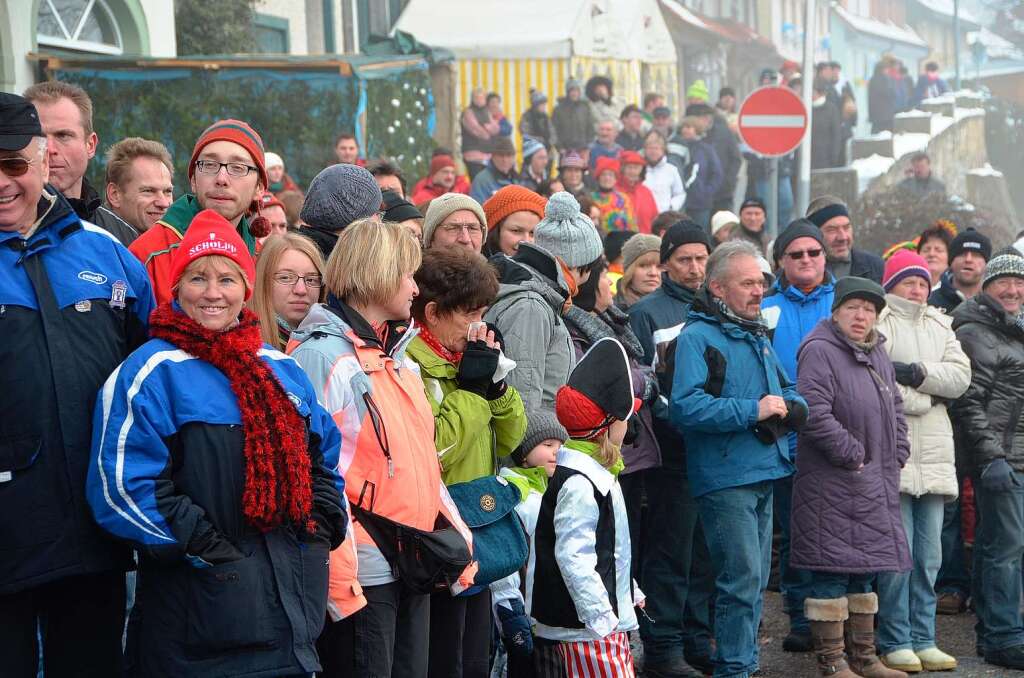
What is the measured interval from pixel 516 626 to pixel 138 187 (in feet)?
7.80

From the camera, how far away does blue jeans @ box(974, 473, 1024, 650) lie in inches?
295

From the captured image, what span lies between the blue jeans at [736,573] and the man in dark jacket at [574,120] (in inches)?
510

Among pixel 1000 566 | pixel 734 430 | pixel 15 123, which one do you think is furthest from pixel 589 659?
pixel 1000 566

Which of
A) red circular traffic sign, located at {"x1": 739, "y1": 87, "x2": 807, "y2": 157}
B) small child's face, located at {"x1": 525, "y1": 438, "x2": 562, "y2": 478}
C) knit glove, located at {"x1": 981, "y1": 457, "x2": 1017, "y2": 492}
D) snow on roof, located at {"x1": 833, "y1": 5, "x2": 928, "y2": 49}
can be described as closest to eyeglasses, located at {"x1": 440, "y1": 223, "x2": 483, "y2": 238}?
small child's face, located at {"x1": 525, "y1": 438, "x2": 562, "y2": 478}

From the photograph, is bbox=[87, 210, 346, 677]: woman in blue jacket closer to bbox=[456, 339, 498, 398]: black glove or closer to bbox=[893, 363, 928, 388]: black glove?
bbox=[456, 339, 498, 398]: black glove

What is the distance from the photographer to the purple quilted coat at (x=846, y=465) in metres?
6.73

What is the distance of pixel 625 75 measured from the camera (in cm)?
2459

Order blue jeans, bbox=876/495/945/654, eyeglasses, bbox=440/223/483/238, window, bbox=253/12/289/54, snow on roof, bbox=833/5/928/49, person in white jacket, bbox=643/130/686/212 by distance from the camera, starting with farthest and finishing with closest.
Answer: snow on roof, bbox=833/5/928/49, window, bbox=253/12/289/54, person in white jacket, bbox=643/130/686/212, blue jeans, bbox=876/495/945/654, eyeglasses, bbox=440/223/483/238

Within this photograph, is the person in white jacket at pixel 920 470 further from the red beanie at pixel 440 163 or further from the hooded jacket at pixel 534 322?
the red beanie at pixel 440 163

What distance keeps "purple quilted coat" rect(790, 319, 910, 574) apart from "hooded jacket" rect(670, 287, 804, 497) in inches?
13.0

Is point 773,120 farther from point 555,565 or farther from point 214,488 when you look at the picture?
point 214,488

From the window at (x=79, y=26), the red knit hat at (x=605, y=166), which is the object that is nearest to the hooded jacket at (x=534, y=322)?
the red knit hat at (x=605, y=166)

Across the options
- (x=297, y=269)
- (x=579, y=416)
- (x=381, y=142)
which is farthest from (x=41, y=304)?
(x=381, y=142)

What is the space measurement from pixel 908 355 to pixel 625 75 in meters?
17.7
